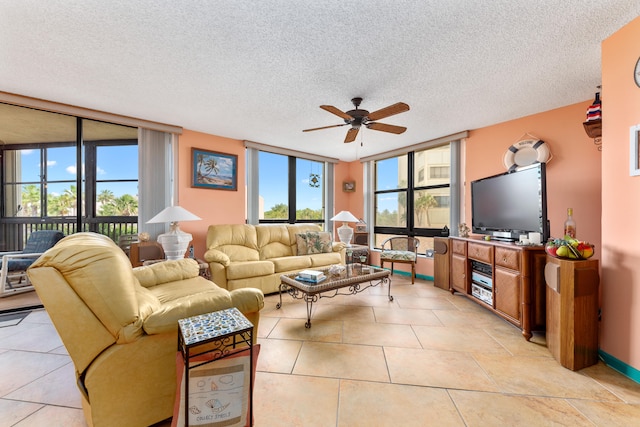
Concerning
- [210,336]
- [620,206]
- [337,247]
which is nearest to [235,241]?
[337,247]

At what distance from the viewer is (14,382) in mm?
1718

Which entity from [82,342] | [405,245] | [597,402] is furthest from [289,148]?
[597,402]

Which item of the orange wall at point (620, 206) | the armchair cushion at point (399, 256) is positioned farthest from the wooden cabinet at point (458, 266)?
the orange wall at point (620, 206)

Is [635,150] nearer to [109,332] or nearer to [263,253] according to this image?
[109,332]

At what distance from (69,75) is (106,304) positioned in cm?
Result: 247

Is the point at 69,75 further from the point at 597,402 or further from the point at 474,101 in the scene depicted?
the point at 597,402

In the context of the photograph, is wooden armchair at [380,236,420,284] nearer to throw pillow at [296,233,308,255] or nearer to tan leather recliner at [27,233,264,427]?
throw pillow at [296,233,308,255]

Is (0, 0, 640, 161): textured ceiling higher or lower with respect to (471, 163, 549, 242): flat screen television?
higher

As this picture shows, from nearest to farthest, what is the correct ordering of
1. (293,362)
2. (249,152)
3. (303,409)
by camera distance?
(303,409) < (293,362) < (249,152)

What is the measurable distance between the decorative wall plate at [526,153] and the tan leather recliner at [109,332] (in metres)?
3.97

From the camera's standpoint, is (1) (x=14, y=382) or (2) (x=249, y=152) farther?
(2) (x=249, y=152)

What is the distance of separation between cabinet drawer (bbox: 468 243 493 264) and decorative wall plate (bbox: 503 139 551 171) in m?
1.22

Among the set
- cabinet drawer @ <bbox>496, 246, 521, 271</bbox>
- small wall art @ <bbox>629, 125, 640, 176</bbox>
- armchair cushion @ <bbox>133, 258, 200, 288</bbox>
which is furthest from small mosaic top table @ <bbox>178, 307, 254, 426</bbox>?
small wall art @ <bbox>629, 125, 640, 176</bbox>

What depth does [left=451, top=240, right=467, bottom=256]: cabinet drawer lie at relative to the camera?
3303 mm
